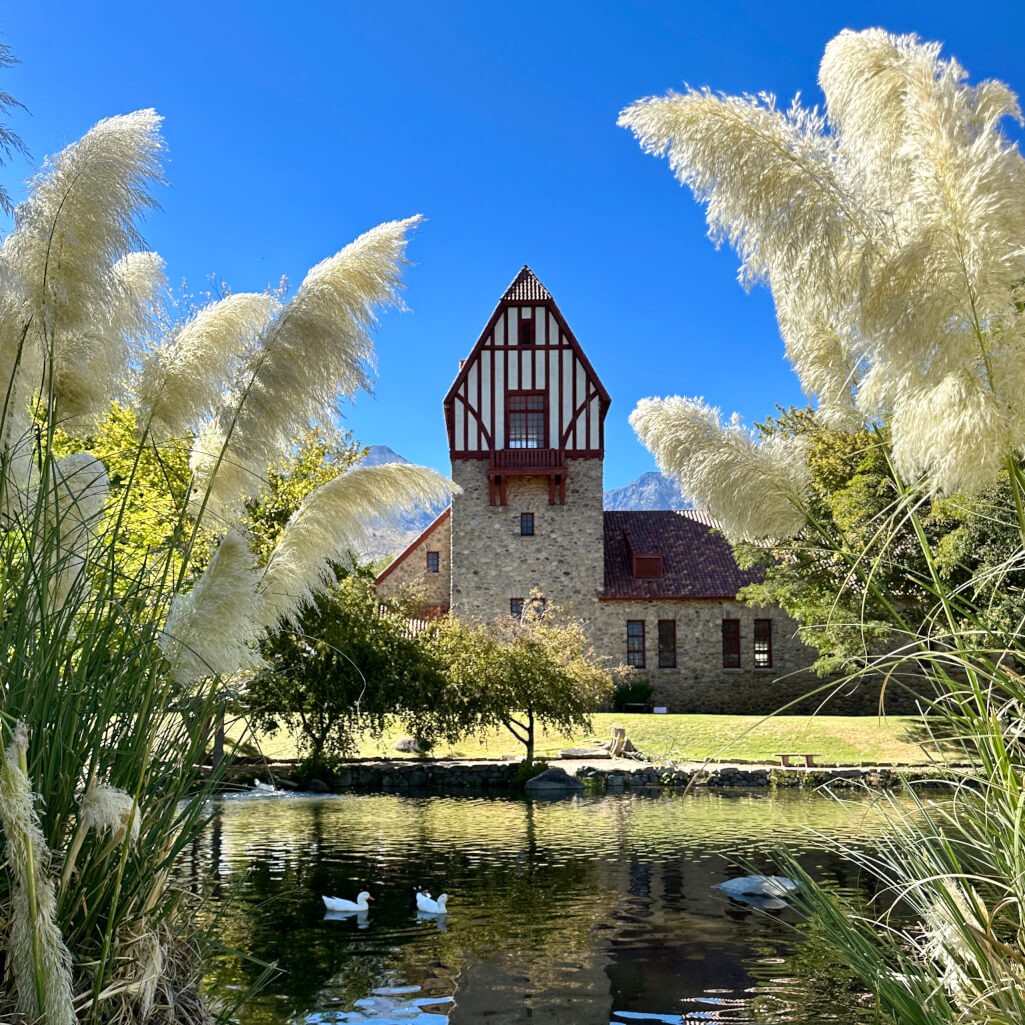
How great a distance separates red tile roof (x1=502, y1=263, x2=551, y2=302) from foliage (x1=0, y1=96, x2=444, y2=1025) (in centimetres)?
2523

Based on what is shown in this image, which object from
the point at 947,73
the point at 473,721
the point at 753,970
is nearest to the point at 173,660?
the point at 947,73

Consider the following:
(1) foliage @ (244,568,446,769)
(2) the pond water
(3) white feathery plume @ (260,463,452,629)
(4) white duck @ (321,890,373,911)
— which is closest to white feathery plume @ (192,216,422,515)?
(3) white feathery plume @ (260,463,452,629)

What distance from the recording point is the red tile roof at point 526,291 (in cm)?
2820

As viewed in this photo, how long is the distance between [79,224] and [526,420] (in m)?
26.3

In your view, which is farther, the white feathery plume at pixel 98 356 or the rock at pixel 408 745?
the rock at pixel 408 745

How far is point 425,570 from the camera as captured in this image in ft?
103

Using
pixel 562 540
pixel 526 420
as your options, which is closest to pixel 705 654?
pixel 562 540

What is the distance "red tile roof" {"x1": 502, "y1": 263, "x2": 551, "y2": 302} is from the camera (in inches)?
1110

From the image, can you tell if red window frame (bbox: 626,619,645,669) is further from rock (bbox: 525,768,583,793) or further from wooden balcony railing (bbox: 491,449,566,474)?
rock (bbox: 525,768,583,793)

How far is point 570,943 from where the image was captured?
7723 mm

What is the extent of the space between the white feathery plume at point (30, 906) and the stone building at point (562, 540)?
26.8m

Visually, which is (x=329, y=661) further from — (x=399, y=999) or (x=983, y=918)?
(x=983, y=918)

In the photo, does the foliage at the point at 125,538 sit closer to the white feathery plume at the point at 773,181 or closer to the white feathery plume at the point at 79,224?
the white feathery plume at the point at 79,224

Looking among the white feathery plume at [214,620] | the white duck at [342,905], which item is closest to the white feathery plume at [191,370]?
the white feathery plume at [214,620]
